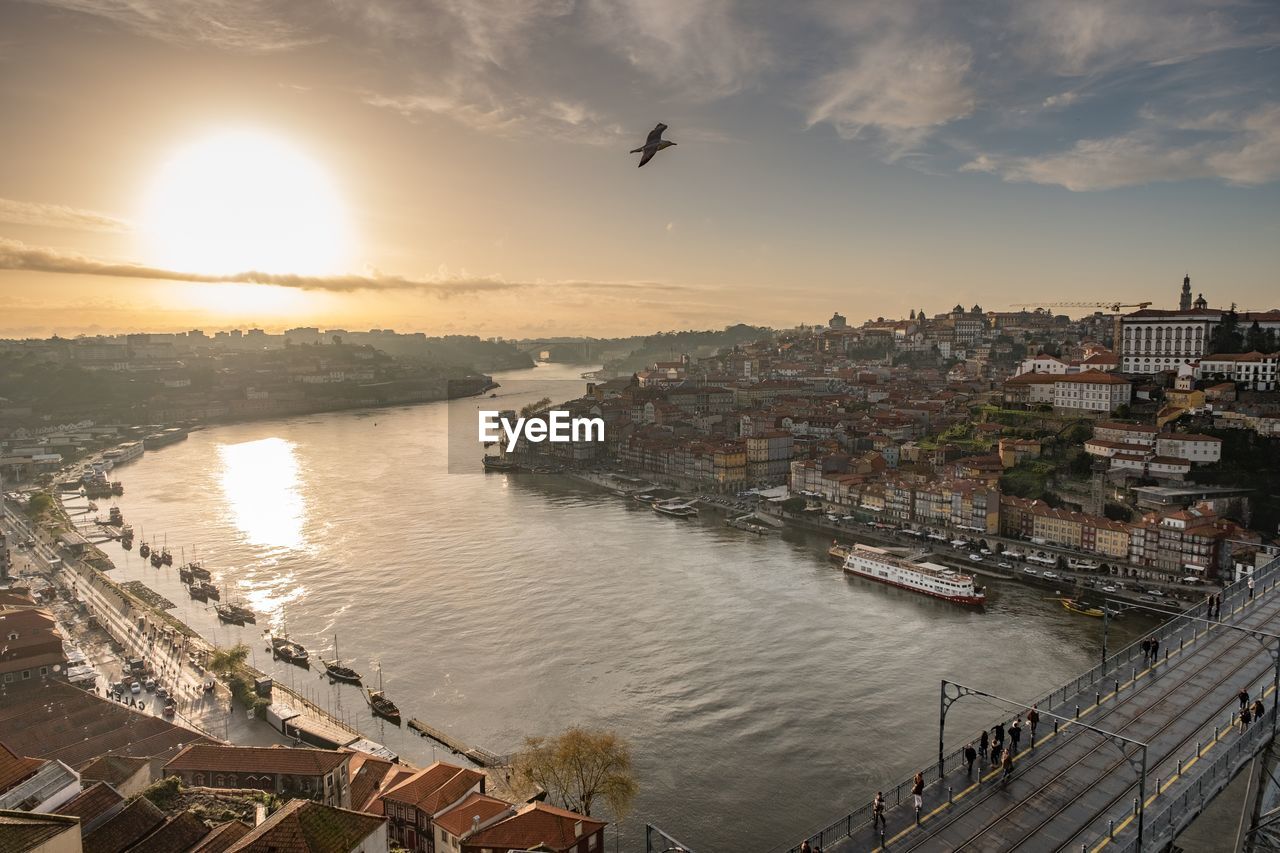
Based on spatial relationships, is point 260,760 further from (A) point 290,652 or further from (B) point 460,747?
(A) point 290,652

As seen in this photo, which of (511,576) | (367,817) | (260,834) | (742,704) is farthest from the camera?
(511,576)

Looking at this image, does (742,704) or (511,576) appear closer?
(742,704)

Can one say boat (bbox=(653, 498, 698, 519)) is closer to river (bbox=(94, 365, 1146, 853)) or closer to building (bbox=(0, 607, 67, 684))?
river (bbox=(94, 365, 1146, 853))

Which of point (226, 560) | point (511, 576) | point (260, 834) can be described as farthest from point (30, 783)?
point (226, 560)

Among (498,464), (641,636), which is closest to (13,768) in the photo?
(641,636)

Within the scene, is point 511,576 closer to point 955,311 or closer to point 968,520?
point 968,520

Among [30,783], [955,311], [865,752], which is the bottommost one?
[865,752]

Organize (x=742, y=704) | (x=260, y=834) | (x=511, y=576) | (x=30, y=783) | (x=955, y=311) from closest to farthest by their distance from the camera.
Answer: (x=260, y=834) < (x=30, y=783) < (x=742, y=704) < (x=511, y=576) < (x=955, y=311)
